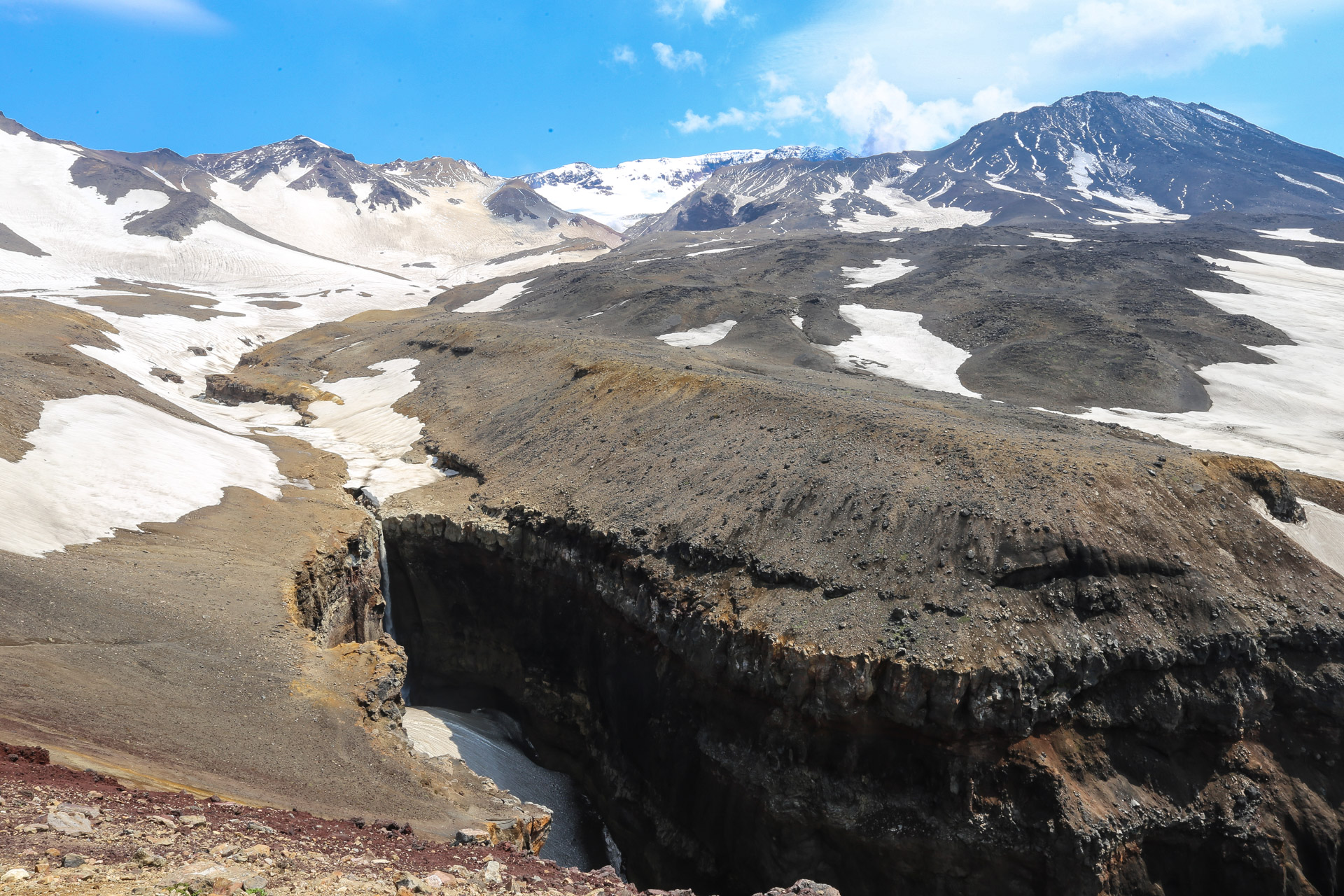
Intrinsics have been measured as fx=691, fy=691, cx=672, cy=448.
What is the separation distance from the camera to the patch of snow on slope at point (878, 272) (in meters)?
73.4

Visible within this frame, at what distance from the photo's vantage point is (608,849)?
60.9 feet

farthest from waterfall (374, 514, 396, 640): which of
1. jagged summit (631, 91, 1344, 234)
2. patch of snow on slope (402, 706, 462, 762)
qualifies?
jagged summit (631, 91, 1344, 234)

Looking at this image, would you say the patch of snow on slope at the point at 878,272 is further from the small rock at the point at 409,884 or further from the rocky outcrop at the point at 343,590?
the small rock at the point at 409,884

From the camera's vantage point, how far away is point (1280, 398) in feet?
126

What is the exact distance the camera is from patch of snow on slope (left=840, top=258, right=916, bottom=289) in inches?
2891

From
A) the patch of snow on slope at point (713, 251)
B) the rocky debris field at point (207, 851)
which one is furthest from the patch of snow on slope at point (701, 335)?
the patch of snow on slope at point (713, 251)

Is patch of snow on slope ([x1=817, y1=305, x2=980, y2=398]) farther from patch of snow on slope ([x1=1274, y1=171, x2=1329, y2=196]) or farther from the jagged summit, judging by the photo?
patch of snow on slope ([x1=1274, y1=171, x2=1329, y2=196])

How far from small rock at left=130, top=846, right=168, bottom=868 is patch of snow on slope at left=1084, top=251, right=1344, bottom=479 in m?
35.1

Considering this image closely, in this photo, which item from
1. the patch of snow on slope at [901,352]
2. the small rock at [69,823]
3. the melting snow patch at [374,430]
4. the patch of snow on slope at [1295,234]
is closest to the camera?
the small rock at [69,823]

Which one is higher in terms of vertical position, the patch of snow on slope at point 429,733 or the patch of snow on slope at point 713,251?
the patch of snow on slope at point 713,251

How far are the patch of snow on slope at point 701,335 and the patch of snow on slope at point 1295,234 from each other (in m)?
88.0

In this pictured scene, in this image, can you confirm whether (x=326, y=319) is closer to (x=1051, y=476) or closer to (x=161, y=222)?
(x=161, y=222)

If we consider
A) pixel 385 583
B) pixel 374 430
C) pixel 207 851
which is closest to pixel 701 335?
pixel 374 430

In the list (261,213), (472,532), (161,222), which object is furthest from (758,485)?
(261,213)
